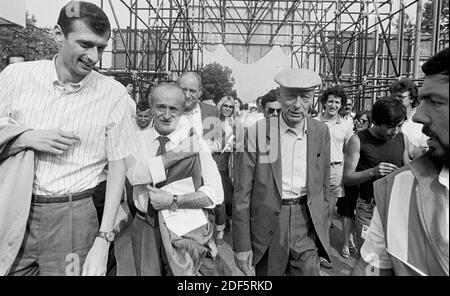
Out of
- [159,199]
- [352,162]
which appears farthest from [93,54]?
[352,162]

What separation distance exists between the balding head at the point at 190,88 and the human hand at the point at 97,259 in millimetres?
2137

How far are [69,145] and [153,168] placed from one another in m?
0.47

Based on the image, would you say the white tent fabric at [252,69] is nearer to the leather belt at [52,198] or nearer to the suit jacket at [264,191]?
the suit jacket at [264,191]

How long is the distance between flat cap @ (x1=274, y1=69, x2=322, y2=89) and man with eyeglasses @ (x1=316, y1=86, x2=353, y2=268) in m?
2.11

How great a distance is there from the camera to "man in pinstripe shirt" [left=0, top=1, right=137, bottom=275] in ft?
5.64

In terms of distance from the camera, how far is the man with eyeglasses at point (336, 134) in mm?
4359

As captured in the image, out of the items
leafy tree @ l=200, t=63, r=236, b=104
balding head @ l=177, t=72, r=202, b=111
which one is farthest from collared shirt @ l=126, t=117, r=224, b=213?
leafy tree @ l=200, t=63, r=236, b=104

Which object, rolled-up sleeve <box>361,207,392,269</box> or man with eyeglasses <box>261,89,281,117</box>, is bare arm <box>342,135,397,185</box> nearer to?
man with eyeglasses <box>261,89,281,117</box>

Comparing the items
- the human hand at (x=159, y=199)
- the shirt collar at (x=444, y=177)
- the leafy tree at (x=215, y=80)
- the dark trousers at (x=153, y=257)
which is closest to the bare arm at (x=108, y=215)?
the human hand at (x=159, y=199)

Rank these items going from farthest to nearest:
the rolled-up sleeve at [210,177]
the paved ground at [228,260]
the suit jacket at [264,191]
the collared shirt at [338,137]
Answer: the collared shirt at [338,137]
the paved ground at [228,260]
the suit jacket at [264,191]
the rolled-up sleeve at [210,177]

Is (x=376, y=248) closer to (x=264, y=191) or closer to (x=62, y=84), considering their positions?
(x=264, y=191)

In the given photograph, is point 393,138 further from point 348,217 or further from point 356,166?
point 348,217

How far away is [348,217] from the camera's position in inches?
171
